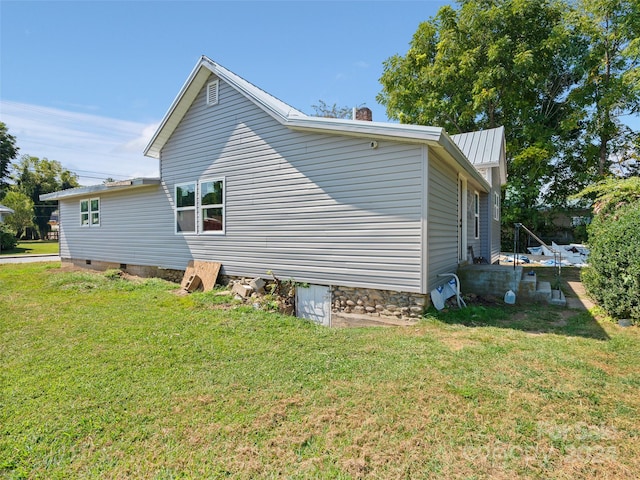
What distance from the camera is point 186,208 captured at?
9.40 meters

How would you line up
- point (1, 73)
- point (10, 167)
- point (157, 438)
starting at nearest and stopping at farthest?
point (157, 438), point (1, 73), point (10, 167)

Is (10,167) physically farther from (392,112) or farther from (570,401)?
(570,401)

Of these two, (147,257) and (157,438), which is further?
(147,257)

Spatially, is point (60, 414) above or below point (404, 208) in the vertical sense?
below

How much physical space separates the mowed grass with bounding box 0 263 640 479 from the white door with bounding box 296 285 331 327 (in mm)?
829

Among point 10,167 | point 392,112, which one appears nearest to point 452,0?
point 392,112

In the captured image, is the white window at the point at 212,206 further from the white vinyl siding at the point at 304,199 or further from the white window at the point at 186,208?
the white window at the point at 186,208

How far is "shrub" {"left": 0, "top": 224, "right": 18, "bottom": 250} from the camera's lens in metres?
24.0

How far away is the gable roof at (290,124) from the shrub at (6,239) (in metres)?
22.6

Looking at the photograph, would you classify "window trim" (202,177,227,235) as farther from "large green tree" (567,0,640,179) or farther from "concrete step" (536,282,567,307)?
"large green tree" (567,0,640,179)

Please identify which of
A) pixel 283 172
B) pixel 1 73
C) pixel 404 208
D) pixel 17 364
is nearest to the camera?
pixel 17 364

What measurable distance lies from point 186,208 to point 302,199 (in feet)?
14.0

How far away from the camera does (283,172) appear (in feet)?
23.8

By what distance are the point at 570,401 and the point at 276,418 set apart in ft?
9.37
